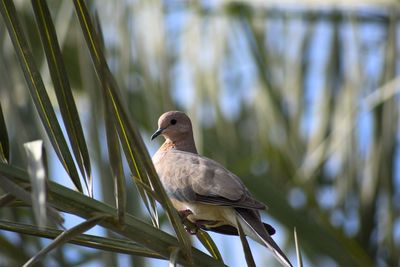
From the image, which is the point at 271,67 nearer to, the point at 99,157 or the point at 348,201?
the point at 348,201

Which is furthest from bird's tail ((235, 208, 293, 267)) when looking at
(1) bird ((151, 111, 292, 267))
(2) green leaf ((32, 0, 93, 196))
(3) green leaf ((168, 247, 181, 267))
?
(2) green leaf ((32, 0, 93, 196))

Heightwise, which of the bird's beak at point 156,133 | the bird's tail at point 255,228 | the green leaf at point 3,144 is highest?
the green leaf at point 3,144

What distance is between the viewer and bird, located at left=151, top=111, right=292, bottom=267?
3051mm

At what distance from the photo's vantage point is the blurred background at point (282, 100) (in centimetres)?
404

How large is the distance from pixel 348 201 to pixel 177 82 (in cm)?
112

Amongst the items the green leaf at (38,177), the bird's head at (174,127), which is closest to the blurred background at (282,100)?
the bird's head at (174,127)

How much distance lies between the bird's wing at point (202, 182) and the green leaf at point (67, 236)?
3.62 ft

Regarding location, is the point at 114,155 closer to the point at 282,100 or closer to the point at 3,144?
the point at 3,144

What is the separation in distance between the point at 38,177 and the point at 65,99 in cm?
52

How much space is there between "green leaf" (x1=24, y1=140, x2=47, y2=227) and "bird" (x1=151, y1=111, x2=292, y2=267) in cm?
109

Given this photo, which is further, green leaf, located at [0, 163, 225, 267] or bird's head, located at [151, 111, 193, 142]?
bird's head, located at [151, 111, 193, 142]

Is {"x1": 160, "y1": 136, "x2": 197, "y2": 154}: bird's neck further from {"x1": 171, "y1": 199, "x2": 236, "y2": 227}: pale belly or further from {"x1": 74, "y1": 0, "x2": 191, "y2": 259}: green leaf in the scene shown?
{"x1": 74, "y1": 0, "x2": 191, "y2": 259}: green leaf

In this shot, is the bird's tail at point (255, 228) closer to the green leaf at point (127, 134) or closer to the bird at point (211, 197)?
the bird at point (211, 197)

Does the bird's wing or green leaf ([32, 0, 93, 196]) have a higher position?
green leaf ([32, 0, 93, 196])
